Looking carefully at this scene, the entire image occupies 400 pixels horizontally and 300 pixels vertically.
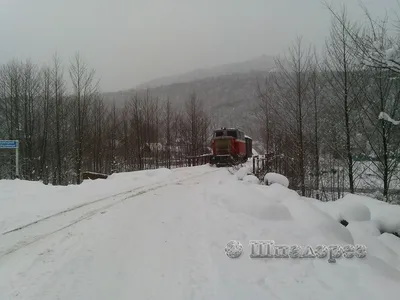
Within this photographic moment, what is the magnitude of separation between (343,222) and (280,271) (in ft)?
7.67

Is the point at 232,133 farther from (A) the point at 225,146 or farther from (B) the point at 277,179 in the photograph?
(B) the point at 277,179

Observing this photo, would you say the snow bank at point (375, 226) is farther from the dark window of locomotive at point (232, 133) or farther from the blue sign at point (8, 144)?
the dark window of locomotive at point (232, 133)

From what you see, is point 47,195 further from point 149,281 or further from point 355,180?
point 355,180

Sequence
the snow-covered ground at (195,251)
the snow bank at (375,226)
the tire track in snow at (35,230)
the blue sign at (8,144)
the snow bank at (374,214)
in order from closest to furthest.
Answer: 1. the snow-covered ground at (195,251)
2. the snow bank at (375,226)
3. the snow bank at (374,214)
4. the tire track in snow at (35,230)
5. the blue sign at (8,144)

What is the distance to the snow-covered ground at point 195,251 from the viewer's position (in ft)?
12.3

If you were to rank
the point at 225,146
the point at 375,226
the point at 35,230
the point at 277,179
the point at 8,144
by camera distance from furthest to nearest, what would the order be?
1. the point at 225,146
2. the point at 8,144
3. the point at 277,179
4. the point at 35,230
5. the point at 375,226

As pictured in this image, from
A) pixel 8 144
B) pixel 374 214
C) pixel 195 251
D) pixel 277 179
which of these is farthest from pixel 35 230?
pixel 8 144

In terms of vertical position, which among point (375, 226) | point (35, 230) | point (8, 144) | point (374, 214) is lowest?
point (35, 230)

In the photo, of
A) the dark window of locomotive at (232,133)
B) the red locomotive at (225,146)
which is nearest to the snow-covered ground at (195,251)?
the red locomotive at (225,146)

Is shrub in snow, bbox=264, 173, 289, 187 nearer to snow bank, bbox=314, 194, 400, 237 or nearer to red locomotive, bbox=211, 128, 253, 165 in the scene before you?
snow bank, bbox=314, 194, 400, 237

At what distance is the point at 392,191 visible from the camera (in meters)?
11.4

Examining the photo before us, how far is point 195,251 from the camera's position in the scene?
16.5 ft

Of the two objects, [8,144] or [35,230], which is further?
[8,144]

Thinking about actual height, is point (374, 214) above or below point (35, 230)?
above
